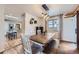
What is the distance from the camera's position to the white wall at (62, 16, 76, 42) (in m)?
Answer: 1.97

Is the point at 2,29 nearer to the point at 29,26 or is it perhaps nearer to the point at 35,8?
the point at 29,26

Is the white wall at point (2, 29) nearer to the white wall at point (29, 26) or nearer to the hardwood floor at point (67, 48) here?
the white wall at point (29, 26)

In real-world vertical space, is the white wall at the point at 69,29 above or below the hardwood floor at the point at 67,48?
above

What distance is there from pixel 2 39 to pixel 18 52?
341mm

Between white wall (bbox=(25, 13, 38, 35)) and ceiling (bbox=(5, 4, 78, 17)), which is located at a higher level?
ceiling (bbox=(5, 4, 78, 17))

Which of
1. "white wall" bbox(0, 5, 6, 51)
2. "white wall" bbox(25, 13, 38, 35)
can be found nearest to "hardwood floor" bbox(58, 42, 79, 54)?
"white wall" bbox(25, 13, 38, 35)

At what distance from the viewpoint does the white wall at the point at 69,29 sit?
1966 millimetres

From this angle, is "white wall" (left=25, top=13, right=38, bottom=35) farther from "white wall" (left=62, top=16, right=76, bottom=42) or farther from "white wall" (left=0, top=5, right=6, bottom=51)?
"white wall" (left=62, top=16, right=76, bottom=42)

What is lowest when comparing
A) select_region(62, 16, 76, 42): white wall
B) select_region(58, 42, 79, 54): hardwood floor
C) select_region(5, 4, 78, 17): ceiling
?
select_region(58, 42, 79, 54): hardwood floor

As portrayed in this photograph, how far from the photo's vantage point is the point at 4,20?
1965 millimetres

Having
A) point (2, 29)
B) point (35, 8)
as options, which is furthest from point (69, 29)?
point (2, 29)

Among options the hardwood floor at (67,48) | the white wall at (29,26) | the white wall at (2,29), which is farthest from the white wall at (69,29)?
the white wall at (2,29)
